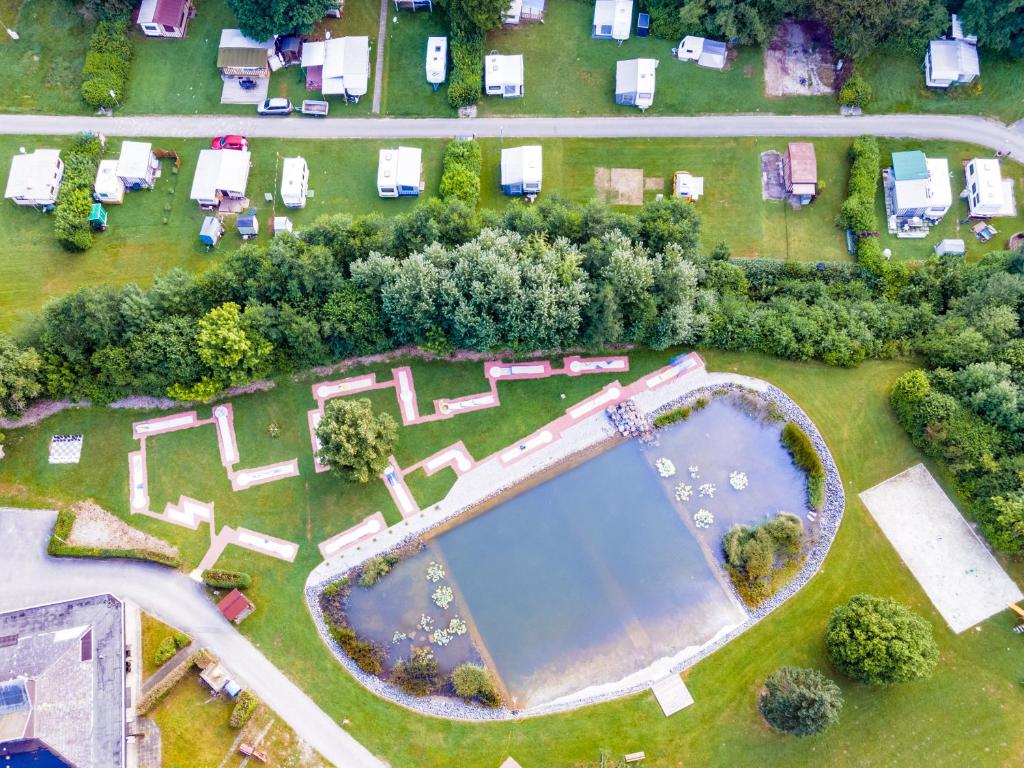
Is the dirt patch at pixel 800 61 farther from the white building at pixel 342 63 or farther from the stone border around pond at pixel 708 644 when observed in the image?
the white building at pixel 342 63

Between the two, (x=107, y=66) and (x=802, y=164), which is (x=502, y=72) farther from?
(x=107, y=66)

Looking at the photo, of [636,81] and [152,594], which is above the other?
[636,81]

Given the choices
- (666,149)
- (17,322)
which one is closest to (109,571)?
(17,322)

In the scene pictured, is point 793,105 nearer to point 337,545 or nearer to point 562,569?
point 562,569

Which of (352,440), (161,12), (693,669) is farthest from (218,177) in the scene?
(693,669)

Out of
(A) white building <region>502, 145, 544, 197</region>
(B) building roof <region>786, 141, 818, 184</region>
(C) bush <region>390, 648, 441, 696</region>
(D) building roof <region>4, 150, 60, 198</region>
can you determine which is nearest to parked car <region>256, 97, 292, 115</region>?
(D) building roof <region>4, 150, 60, 198</region>

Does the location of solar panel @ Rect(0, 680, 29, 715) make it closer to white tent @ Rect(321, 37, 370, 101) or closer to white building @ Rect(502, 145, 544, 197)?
white building @ Rect(502, 145, 544, 197)
